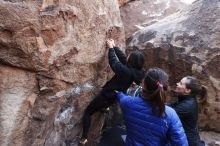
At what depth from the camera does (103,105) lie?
4762mm

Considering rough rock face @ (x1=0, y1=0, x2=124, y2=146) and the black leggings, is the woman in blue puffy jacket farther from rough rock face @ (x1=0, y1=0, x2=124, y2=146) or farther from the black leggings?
the black leggings

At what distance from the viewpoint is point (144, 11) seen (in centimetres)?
798

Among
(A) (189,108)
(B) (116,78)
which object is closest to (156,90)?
(A) (189,108)

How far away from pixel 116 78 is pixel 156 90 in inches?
66.2

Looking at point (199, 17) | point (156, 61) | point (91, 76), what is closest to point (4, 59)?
point (91, 76)

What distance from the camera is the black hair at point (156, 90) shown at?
3072mm

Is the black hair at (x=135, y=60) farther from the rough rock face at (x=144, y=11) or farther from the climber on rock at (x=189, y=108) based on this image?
the rough rock face at (x=144, y=11)

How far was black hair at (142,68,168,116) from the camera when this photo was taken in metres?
3.07

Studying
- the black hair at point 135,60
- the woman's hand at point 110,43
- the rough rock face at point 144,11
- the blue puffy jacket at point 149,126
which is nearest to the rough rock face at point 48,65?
the woman's hand at point 110,43

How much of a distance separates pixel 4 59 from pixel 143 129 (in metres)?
1.65

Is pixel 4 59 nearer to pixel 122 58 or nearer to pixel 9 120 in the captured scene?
pixel 9 120

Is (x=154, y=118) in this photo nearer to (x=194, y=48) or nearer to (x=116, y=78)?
(x=116, y=78)

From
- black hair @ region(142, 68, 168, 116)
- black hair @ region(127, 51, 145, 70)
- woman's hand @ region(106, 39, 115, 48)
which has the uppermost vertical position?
woman's hand @ region(106, 39, 115, 48)

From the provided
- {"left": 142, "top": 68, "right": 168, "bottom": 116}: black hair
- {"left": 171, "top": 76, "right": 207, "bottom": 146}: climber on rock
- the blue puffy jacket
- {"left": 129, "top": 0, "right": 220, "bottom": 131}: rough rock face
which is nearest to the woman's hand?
{"left": 171, "top": 76, "right": 207, "bottom": 146}: climber on rock
